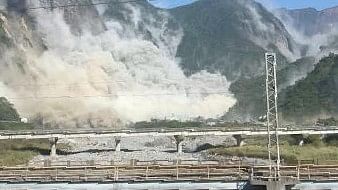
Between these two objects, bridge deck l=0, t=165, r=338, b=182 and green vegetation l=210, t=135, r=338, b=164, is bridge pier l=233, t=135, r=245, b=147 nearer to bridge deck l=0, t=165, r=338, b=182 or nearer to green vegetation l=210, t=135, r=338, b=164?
green vegetation l=210, t=135, r=338, b=164

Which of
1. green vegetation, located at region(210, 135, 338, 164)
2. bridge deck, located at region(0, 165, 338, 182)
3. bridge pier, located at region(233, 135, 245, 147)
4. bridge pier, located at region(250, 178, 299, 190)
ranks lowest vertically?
bridge pier, located at region(250, 178, 299, 190)

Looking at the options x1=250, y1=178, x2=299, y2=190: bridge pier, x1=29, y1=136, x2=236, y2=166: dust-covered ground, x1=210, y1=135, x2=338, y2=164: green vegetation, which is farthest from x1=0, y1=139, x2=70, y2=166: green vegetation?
x1=250, y1=178, x2=299, y2=190: bridge pier

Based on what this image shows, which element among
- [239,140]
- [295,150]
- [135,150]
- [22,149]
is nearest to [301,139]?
[239,140]

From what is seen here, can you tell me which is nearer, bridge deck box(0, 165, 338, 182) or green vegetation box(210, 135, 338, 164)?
bridge deck box(0, 165, 338, 182)

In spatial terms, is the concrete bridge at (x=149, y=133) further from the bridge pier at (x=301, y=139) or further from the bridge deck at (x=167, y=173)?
the bridge deck at (x=167, y=173)

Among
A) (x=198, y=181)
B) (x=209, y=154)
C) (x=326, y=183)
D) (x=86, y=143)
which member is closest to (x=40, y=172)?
(x=198, y=181)

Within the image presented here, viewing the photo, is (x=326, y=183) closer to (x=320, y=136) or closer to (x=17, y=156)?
(x=17, y=156)

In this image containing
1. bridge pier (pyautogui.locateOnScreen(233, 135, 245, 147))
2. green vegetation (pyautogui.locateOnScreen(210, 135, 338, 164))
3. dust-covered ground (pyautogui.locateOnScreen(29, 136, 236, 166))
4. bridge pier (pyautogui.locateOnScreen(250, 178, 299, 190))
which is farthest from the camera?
bridge pier (pyautogui.locateOnScreen(233, 135, 245, 147))

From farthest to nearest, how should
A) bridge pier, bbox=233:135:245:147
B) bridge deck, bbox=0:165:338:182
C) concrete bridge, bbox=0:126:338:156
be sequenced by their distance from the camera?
bridge pier, bbox=233:135:245:147 < concrete bridge, bbox=0:126:338:156 < bridge deck, bbox=0:165:338:182

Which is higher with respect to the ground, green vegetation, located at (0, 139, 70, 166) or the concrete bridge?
the concrete bridge
